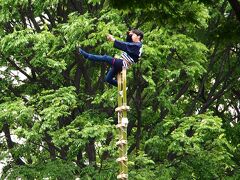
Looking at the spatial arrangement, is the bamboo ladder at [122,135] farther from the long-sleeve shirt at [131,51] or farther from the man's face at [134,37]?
the man's face at [134,37]

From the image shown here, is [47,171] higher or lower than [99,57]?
lower

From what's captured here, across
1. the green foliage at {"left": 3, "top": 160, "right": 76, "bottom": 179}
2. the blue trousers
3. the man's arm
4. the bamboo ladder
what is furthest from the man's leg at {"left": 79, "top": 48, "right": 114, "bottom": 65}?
the green foliage at {"left": 3, "top": 160, "right": 76, "bottom": 179}

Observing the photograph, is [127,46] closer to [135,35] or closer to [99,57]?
[135,35]

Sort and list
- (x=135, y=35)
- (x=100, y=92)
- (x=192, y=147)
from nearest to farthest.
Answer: (x=135, y=35) → (x=192, y=147) → (x=100, y=92)

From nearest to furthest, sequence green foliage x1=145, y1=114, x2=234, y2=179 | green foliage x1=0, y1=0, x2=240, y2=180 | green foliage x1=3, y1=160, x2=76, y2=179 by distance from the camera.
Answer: green foliage x1=0, y1=0, x2=240, y2=180, green foliage x1=145, y1=114, x2=234, y2=179, green foliage x1=3, y1=160, x2=76, y2=179

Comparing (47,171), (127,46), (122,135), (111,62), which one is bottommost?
(47,171)

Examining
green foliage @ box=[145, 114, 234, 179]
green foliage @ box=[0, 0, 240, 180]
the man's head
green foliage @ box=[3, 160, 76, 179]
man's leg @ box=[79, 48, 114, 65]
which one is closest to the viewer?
the man's head

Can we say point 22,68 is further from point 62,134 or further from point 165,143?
point 165,143

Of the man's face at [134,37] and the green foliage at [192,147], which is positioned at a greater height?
the man's face at [134,37]

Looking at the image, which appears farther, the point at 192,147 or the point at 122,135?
the point at 192,147

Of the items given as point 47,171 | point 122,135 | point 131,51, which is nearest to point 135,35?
point 131,51

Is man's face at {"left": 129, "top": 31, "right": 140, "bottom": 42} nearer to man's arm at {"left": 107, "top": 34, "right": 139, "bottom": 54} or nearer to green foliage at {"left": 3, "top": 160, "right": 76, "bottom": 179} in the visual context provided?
man's arm at {"left": 107, "top": 34, "right": 139, "bottom": 54}

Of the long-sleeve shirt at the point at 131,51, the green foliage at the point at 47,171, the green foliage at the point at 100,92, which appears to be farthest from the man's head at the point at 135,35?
the green foliage at the point at 47,171

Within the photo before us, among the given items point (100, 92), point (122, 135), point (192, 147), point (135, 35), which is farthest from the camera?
point (100, 92)
